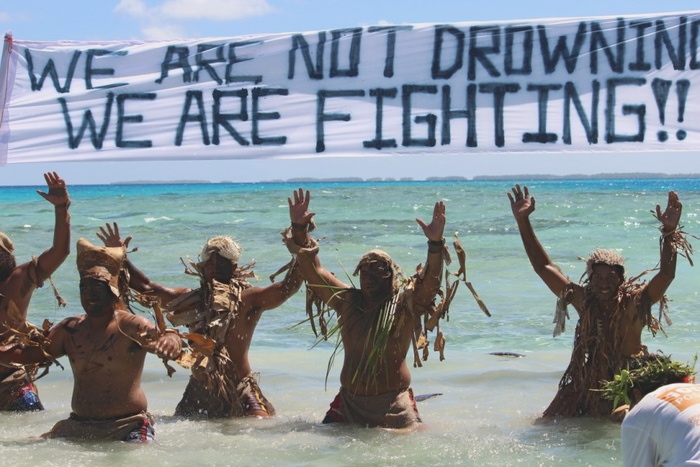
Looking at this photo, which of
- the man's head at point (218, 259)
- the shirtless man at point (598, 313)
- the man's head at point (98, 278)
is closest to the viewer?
the man's head at point (98, 278)

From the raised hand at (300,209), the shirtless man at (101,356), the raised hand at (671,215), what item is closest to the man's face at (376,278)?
the raised hand at (300,209)

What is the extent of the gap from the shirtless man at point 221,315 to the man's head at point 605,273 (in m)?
1.65

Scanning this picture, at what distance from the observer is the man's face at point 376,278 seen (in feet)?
20.1

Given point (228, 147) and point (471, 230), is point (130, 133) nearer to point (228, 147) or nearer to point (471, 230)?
point (228, 147)

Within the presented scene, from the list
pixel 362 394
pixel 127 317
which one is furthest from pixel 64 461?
pixel 362 394

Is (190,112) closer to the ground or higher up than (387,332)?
higher up

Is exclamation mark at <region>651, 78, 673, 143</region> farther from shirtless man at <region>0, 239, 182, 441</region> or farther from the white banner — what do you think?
shirtless man at <region>0, 239, 182, 441</region>

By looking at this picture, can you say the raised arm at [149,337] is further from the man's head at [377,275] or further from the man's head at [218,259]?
the man's head at [377,275]

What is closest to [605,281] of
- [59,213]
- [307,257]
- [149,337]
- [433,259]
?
[433,259]

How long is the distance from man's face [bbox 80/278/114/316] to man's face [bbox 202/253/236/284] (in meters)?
0.99

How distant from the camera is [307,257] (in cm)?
609

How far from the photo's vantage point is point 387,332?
603 cm

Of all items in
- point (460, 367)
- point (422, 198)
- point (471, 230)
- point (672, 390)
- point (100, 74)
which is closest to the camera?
point (672, 390)

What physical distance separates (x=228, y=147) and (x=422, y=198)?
32.0m
